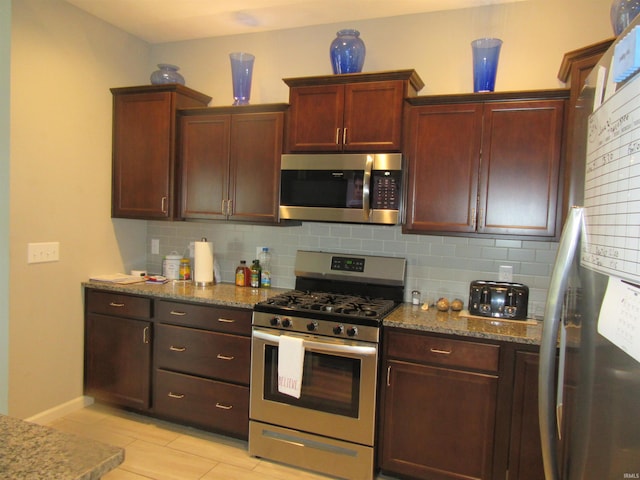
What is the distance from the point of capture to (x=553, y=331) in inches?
41.2

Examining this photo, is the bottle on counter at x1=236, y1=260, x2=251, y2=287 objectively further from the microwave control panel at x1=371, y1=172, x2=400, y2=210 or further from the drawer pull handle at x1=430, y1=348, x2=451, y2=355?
the drawer pull handle at x1=430, y1=348, x2=451, y2=355

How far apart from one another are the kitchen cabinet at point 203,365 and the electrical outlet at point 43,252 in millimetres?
774

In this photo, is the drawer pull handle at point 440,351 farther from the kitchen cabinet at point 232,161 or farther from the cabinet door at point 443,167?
the kitchen cabinet at point 232,161

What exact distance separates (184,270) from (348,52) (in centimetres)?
203

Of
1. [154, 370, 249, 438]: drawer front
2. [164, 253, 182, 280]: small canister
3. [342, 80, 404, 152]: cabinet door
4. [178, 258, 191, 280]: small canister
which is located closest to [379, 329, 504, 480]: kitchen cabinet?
[154, 370, 249, 438]: drawer front

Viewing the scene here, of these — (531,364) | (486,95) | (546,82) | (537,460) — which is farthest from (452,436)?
(546,82)

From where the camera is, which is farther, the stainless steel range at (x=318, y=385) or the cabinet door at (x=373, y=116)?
the cabinet door at (x=373, y=116)

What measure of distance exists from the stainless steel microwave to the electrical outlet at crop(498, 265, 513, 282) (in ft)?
2.47

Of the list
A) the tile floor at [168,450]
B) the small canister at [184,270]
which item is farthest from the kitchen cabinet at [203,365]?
the small canister at [184,270]

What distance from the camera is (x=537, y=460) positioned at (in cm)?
223

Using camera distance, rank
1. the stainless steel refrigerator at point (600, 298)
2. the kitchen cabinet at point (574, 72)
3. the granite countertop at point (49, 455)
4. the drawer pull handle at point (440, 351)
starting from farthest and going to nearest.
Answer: the drawer pull handle at point (440, 351)
the kitchen cabinet at point (574, 72)
the granite countertop at point (49, 455)
the stainless steel refrigerator at point (600, 298)

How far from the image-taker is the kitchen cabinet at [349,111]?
2.77 metres

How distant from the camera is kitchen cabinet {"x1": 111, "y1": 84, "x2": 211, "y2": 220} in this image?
333 cm

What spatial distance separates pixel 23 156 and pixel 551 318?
3.08m
